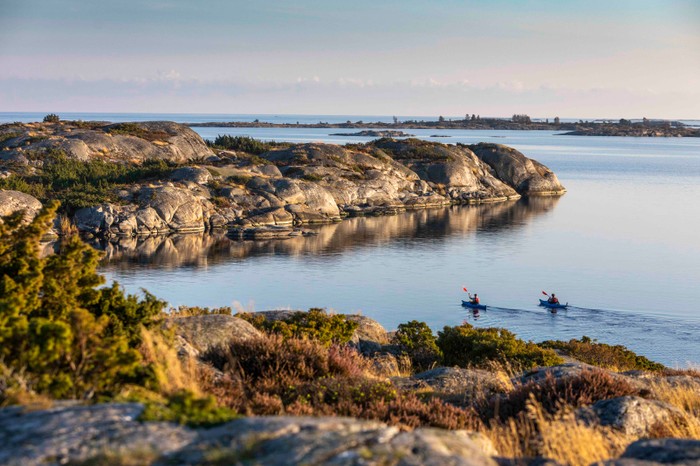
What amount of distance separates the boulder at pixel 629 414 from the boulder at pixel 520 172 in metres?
98.3

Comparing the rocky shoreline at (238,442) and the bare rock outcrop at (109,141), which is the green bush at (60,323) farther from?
the bare rock outcrop at (109,141)

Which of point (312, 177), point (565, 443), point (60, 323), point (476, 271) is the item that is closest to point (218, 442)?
point (60, 323)

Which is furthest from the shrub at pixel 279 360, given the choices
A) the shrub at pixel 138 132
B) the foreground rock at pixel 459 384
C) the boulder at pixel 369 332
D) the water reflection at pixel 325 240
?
the shrub at pixel 138 132

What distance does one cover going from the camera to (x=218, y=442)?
21.9ft

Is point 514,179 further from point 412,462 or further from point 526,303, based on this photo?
point 412,462

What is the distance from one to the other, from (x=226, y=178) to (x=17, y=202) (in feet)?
73.5

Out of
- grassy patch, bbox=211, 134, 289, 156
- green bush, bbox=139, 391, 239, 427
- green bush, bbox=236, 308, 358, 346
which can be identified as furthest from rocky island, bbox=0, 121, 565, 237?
green bush, bbox=139, 391, 239, 427

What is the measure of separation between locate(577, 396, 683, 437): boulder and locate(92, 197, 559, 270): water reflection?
144 feet

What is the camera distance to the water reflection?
55.7m

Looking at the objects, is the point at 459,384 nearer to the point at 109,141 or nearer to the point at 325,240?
the point at 325,240

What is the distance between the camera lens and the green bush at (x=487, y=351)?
21594 mm

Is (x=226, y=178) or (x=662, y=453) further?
(x=226, y=178)

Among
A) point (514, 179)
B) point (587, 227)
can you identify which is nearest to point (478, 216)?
point (587, 227)

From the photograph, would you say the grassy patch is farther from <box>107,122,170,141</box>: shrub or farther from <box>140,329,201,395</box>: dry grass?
<box>140,329,201,395</box>: dry grass
